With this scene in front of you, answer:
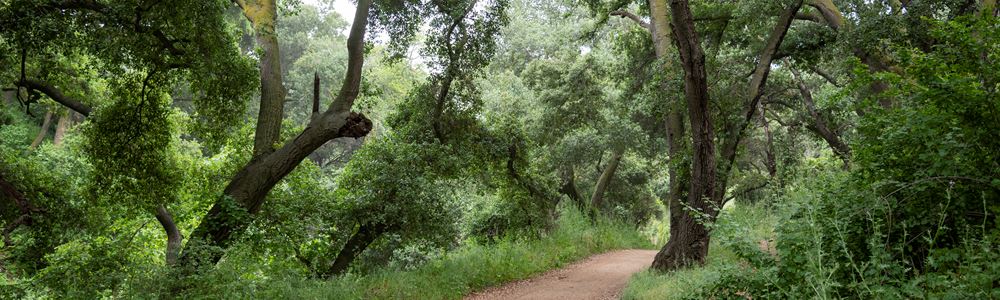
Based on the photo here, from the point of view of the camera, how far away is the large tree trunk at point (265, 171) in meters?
7.27

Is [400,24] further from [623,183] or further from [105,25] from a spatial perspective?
[623,183]

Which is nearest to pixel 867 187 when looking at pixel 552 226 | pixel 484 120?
pixel 484 120

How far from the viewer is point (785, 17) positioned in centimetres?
947

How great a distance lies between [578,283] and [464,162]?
126 inches

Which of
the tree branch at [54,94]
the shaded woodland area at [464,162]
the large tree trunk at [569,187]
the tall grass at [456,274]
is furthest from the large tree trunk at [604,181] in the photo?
the tree branch at [54,94]

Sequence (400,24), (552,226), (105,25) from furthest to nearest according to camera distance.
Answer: (552,226) → (400,24) → (105,25)

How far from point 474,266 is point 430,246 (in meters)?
1.31

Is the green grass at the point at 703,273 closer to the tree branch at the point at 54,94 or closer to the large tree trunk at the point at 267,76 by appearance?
the large tree trunk at the point at 267,76

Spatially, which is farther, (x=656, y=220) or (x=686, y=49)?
(x=656, y=220)

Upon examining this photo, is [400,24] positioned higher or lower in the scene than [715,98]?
higher

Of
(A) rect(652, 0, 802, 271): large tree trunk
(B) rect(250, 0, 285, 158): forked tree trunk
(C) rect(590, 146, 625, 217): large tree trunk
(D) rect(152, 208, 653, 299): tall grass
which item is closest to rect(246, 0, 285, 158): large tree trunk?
(B) rect(250, 0, 285, 158): forked tree trunk

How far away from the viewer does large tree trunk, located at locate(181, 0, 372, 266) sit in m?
7.27

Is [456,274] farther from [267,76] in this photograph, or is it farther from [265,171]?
[267,76]

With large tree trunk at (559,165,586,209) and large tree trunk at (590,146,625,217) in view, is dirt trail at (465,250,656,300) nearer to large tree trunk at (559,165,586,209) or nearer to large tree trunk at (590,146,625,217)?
large tree trunk at (559,165,586,209)
